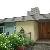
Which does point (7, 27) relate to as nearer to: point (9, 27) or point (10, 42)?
point (9, 27)

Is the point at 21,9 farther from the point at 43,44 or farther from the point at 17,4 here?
the point at 43,44

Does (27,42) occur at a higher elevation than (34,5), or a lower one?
lower

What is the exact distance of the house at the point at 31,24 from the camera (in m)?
14.0

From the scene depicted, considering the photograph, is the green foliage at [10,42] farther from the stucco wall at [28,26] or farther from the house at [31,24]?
the house at [31,24]

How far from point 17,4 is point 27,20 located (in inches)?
116

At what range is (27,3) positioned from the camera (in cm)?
1595

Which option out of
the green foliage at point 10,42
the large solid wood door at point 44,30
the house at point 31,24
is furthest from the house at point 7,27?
the green foliage at point 10,42

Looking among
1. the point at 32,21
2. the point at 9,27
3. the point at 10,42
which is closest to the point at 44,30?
the point at 32,21

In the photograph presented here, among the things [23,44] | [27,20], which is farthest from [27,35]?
→ [23,44]

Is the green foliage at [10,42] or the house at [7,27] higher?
the house at [7,27]

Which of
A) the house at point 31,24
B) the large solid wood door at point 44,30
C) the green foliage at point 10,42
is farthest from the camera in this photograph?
the large solid wood door at point 44,30

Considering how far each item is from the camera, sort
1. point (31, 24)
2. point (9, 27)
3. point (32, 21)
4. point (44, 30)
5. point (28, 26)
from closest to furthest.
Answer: point (32, 21) < point (31, 24) < point (28, 26) < point (9, 27) < point (44, 30)

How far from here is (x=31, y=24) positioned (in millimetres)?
14102

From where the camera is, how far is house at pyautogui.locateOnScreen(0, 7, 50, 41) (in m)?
14.0
